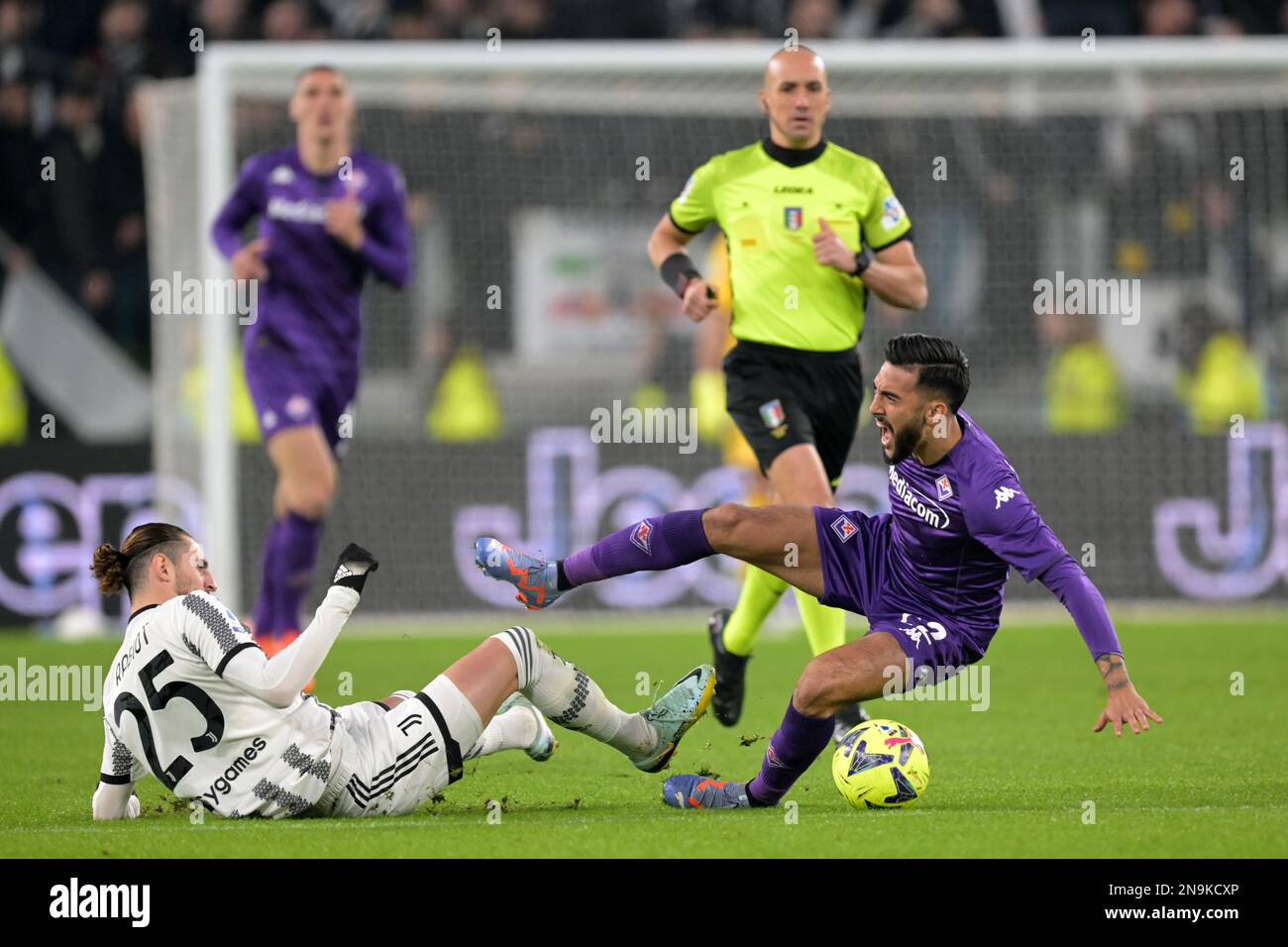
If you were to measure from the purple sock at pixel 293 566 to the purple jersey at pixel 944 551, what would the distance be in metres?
3.51

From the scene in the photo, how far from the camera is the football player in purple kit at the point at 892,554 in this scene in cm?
554

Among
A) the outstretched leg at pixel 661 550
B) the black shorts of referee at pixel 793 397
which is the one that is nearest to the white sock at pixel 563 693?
the outstretched leg at pixel 661 550

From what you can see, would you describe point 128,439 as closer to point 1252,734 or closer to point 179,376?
point 179,376

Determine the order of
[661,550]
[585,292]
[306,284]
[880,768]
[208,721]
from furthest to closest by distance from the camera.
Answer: [585,292] → [306,284] → [661,550] → [880,768] → [208,721]

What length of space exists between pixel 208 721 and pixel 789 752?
1676mm

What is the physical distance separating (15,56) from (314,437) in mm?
7663

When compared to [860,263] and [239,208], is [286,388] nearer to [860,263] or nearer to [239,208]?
[239,208]

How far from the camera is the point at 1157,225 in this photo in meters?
14.1

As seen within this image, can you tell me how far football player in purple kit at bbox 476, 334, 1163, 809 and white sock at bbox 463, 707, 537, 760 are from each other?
0.45 metres

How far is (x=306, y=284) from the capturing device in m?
9.13

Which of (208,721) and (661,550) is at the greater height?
(661,550)

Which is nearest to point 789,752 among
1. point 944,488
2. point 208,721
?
point 944,488

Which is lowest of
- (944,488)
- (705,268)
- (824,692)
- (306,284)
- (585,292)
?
(824,692)

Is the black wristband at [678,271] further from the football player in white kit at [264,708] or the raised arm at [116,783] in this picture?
the raised arm at [116,783]
